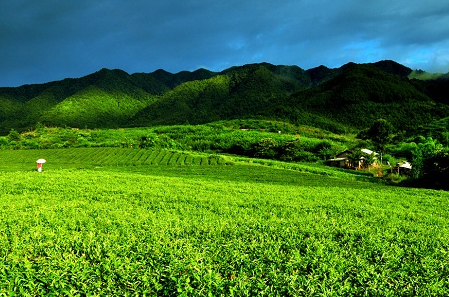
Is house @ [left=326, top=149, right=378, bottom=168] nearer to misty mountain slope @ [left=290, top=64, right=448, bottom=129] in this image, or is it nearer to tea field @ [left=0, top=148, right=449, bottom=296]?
tea field @ [left=0, top=148, right=449, bottom=296]

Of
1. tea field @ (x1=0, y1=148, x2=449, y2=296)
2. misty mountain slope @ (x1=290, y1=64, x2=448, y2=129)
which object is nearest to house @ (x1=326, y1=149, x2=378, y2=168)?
tea field @ (x1=0, y1=148, x2=449, y2=296)

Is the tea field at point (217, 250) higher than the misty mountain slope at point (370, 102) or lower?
lower

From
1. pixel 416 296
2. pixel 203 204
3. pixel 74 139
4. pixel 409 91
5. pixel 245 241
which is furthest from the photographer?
pixel 409 91

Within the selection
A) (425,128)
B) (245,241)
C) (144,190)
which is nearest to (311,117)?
(425,128)

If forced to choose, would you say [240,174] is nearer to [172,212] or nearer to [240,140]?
[172,212]

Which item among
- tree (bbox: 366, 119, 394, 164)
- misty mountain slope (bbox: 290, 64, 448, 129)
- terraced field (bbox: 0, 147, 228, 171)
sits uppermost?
misty mountain slope (bbox: 290, 64, 448, 129)

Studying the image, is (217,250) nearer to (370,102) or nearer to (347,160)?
(347,160)

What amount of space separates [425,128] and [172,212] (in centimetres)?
13266

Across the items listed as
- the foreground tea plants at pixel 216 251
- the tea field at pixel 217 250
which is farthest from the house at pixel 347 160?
the foreground tea plants at pixel 216 251

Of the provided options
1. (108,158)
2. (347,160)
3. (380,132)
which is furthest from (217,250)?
(380,132)

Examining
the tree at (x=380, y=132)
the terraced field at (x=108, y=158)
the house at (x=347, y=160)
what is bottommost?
the terraced field at (x=108, y=158)

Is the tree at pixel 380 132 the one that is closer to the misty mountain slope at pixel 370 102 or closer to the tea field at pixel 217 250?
the misty mountain slope at pixel 370 102

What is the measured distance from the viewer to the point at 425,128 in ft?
400

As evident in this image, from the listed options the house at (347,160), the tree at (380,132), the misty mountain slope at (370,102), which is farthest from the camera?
the misty mountain slope at (370,102)
